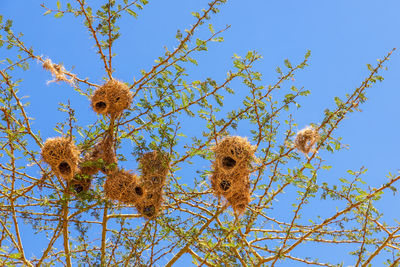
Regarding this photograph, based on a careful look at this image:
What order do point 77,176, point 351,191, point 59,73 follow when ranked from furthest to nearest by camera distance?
point 59,73, point 77,176, point 351,191

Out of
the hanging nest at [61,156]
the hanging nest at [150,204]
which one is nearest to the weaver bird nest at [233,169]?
the hanging nest at [150,204]

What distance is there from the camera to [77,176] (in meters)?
4.01

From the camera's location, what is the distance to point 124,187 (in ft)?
12.4

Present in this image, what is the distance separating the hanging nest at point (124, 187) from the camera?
12.4 ft

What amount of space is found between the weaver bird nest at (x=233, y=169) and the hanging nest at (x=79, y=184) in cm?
132

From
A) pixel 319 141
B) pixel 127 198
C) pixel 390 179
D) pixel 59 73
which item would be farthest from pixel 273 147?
pixel 59 73

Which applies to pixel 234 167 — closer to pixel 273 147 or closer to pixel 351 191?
pixel 273 147

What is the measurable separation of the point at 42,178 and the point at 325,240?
9.40 feet

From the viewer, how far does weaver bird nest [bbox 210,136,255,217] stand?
11.5ft

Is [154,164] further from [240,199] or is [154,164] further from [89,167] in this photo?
[240,199]

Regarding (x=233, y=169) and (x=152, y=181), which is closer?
(x=233, y=169)

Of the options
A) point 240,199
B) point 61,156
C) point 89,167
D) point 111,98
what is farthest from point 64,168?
point 240,199

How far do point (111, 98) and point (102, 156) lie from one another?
58 centimetres

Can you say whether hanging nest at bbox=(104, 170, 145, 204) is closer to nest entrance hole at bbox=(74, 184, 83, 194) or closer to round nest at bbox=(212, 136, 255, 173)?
nest entrance hole at bbox=(74, 184, 83, 194)
